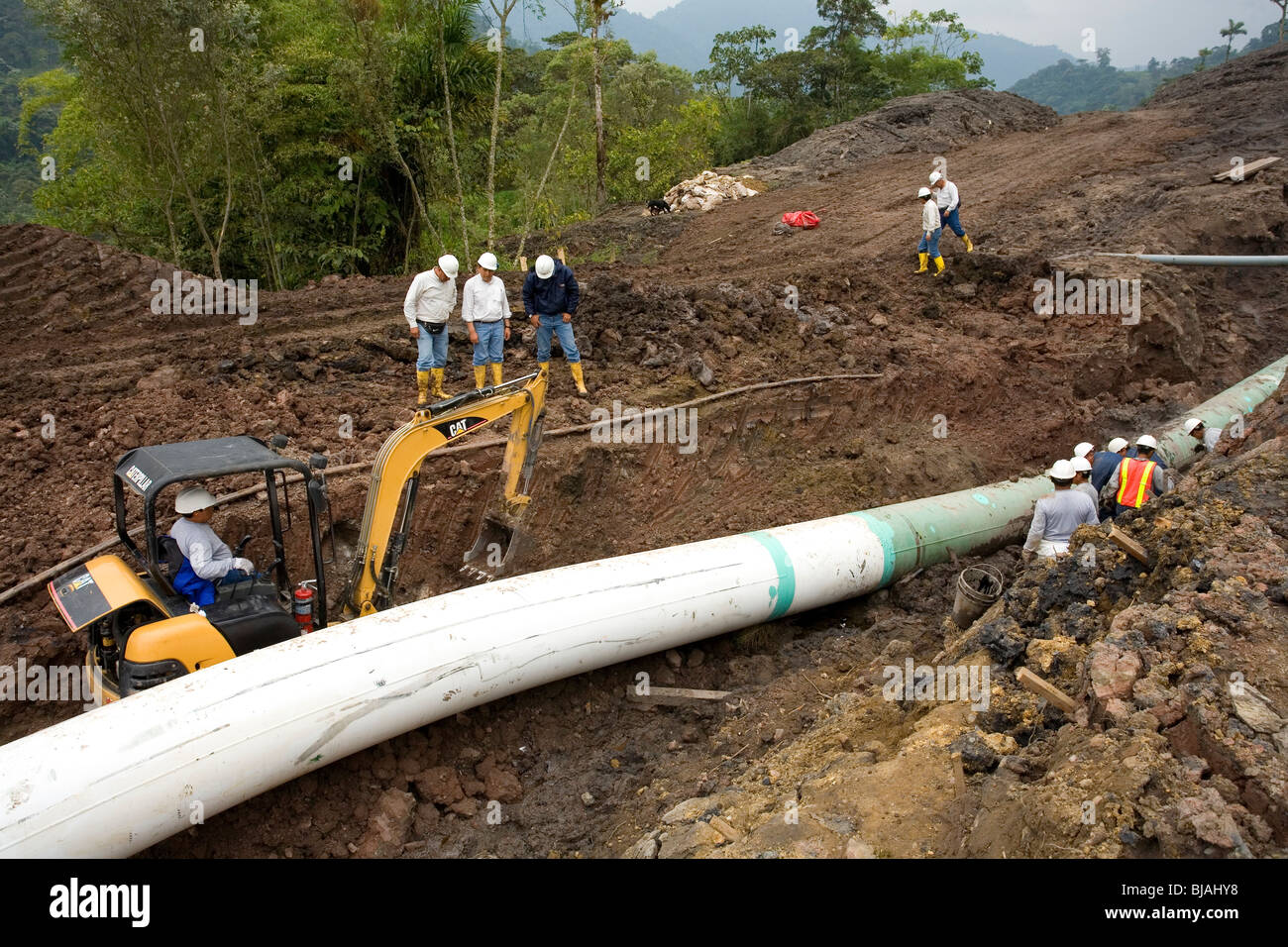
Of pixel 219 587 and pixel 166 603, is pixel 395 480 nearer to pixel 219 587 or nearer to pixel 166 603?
pixel 219 587

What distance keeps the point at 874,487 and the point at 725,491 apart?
6.02 ft

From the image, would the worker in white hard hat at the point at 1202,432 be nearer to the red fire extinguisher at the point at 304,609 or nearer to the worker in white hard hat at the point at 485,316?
the worker in white hard hat at the point at 485,316

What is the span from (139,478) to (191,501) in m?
0.34

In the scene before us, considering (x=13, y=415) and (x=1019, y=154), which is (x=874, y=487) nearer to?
(x=13, y=415)

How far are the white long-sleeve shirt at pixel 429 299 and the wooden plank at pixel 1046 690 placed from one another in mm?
6914

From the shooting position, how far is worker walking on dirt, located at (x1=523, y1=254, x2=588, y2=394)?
1002 centimetres

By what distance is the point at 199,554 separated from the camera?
5.63 meters

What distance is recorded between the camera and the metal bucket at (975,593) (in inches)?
278

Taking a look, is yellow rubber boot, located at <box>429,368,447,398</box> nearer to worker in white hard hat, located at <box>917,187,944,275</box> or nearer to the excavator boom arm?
the excavator boom arm

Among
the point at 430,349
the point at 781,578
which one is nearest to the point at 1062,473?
the point at 781,578

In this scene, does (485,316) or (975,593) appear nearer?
(975,593)

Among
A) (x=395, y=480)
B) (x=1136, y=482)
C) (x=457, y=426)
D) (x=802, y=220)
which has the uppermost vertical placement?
(x=802, y=220)

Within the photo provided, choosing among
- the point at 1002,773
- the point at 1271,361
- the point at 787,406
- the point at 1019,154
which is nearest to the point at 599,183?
the point at 1019,154
